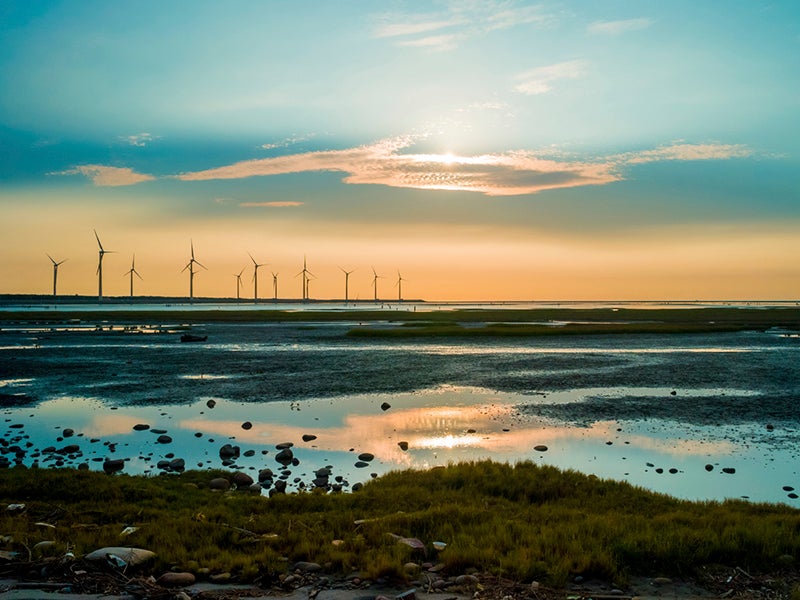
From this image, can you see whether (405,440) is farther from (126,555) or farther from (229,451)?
(126,555)

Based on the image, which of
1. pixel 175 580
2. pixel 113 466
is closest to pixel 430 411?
pixel 113 466

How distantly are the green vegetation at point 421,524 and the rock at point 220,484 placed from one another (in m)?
0.21

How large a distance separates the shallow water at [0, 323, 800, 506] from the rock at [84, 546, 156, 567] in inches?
285

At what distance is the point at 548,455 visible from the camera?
21062 millimetres

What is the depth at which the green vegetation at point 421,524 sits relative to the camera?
10656 mm

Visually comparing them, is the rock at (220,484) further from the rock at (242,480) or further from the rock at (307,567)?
the rock at (307,567)

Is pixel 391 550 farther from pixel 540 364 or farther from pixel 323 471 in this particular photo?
pixel 540 364

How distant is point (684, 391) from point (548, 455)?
17.3 meters

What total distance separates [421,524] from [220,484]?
21.3 feet

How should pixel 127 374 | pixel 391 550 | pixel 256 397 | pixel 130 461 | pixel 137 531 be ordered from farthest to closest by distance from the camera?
pixel 127 374, pixel 256 397, pixel 130 461, pixel 137 531, pixel 391 550

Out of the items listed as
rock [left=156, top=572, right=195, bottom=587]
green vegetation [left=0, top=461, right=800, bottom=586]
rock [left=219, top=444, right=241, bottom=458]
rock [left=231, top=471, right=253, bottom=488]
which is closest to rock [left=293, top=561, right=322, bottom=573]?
green vegetation [left=0, top=461, right=800, bottom=586]

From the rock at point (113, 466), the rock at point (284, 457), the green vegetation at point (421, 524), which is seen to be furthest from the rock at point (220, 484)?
the rock at point (113, 466)

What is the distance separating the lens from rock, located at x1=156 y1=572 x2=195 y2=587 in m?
9.85

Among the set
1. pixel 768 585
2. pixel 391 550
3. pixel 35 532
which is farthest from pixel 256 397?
pixel 768 585
